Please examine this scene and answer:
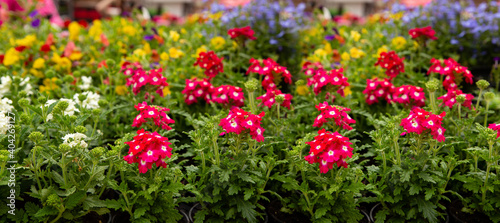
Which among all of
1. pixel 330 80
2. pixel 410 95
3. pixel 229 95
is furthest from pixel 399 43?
pixel 229 95

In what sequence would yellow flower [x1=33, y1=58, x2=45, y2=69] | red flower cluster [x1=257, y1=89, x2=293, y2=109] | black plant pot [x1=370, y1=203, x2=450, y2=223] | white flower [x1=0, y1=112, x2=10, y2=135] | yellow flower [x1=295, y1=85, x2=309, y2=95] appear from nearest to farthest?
white flower [x1=0, y1=112, x2=10, y2=135], black plant pot [x1=370, y1=203, x2=450, y2=223], red flower cluster [x1=257, y1=89, x2=293, y2=109], yellow flower [x1=295, y1=85, x2=309, y2=95], yellow flower [x1=33, y1=58, x2=45, y2=69]

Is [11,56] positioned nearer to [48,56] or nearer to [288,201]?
[48,56]

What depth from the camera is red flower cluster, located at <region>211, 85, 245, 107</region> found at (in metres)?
2.48

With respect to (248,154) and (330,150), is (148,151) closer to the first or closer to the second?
(248,154)

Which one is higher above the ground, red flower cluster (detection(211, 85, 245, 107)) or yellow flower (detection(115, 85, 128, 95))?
red flower cluster (detection(211, 85, 245, 107))

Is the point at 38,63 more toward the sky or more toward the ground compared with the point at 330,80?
more toward the sky

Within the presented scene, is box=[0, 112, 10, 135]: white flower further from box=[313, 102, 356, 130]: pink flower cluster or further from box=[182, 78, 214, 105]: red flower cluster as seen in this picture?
box=[313, 102, 356, 130]: pink flower cluster

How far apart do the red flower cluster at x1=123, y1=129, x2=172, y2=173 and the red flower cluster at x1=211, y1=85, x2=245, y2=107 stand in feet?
2.48

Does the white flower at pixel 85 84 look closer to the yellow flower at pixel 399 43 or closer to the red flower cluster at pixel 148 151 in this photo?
the red flower cluster at pixel 148 151

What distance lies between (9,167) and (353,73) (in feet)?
7.64

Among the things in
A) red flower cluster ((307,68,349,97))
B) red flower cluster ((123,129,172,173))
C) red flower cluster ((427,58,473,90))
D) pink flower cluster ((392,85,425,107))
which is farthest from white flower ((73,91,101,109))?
red flower cluster ((427,58,473,90))

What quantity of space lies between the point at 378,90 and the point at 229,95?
92cm

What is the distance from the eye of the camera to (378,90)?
275cm

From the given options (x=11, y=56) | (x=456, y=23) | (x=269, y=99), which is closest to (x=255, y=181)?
(x=269, y=99)
